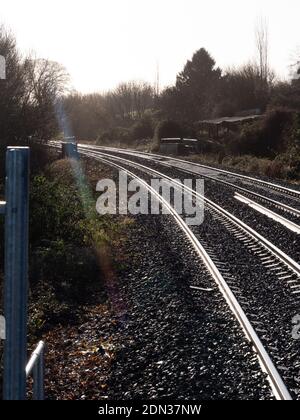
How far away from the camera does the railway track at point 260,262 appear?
6.18 meters

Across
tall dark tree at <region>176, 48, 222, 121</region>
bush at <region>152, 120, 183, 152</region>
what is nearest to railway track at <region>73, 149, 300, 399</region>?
bush at <region>152, 120, 183, 152</region>

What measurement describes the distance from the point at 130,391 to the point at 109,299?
11.3 feet

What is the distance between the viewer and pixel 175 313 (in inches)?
312

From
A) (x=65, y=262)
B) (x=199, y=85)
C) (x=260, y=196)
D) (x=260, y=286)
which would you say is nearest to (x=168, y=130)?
(x=199, y=85)

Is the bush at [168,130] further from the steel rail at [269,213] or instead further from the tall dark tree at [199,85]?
the steel rail at [269,213]

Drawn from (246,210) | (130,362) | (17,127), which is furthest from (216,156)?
(130,362)

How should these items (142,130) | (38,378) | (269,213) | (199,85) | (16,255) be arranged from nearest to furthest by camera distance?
(16,255), (38,378), (269,213), (142,130), (199,85)

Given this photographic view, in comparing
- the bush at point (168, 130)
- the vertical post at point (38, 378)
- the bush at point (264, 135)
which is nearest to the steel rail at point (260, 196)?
the bush at point (264, 135)

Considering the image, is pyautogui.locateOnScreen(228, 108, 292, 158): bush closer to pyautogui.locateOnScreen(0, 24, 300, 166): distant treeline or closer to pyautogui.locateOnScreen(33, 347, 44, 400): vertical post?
pyautogui.locateOnScreen(0, 24, 300, 166): distant treeline

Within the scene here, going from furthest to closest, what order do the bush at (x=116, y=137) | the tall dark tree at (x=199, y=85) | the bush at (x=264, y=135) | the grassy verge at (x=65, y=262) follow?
1. the tall dark tree at (x=199, y=85)
2. the bush at (x=116, y=137)
3. the bush at (x=264, y=135)
4. the grassy verge at (x=65, y=262)

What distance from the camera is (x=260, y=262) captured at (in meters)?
10.6

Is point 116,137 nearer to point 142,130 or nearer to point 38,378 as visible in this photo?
point 142,130
